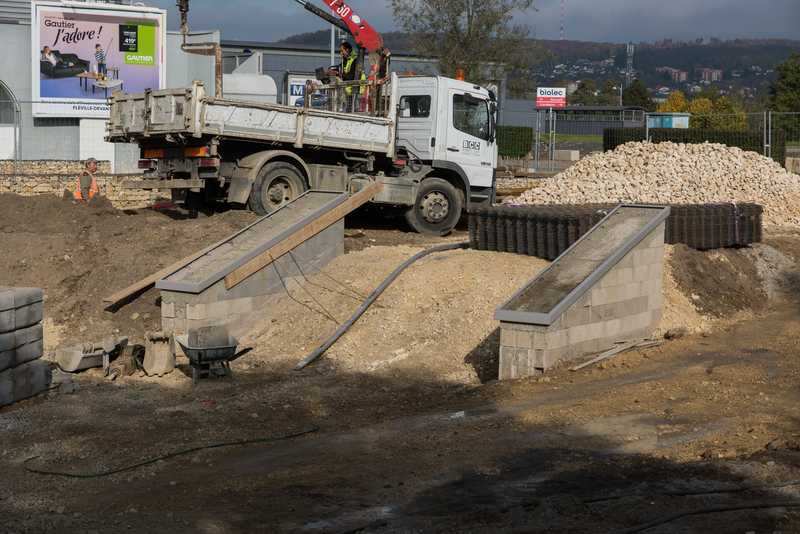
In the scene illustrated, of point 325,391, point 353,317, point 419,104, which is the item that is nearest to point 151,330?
point 353,317

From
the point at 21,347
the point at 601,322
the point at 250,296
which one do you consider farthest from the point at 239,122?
the point at 601,322

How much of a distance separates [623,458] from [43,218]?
14171 mm

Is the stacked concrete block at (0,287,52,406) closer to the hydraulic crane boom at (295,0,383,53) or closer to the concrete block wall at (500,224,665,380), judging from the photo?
the concrete block wall at (500,224,665,380)

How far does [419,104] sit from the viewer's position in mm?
20891

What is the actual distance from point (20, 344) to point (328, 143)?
932 centimetres

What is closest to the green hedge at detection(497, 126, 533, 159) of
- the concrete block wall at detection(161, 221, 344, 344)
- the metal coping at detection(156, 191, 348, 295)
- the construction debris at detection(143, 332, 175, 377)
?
the metal coping at detection(156, 191, 348, 295)

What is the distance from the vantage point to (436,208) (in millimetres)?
20969

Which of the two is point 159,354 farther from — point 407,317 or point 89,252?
point 89,252

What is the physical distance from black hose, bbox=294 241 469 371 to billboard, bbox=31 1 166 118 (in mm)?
24209

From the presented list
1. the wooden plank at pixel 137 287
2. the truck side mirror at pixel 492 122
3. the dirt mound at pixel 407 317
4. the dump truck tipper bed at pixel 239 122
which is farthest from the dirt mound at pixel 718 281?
the wooden plank at pixel 137 287

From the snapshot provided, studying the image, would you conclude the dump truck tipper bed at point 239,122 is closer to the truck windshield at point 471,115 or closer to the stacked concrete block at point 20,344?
the truck windshield at point 471,115

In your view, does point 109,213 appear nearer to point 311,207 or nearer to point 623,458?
point 311,207

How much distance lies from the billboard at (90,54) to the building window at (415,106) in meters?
20.5

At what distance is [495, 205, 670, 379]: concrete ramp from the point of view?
11.9 metres
